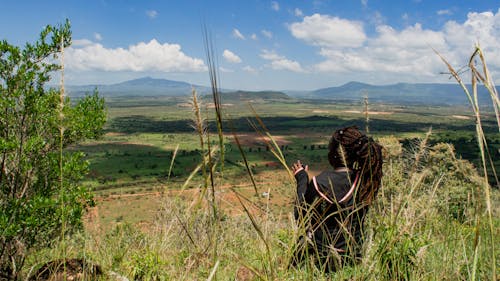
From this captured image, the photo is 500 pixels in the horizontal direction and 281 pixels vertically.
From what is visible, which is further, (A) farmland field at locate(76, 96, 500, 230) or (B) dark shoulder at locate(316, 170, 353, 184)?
(A) farmland field at locate(76, 96, 500, 230)

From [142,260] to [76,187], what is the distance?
6873mm

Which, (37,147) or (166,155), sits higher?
(37,147)

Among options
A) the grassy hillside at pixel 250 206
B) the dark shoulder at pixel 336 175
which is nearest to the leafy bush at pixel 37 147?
the grassy hillside at pixel 250 206

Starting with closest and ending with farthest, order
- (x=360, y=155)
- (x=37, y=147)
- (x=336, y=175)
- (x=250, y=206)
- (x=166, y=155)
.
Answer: (x=250, y=206)
(x=360, y=155)
(x=336, y=175)
(x=37, y=147)
(x=166, y=155)

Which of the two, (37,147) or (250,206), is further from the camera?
(37,147)

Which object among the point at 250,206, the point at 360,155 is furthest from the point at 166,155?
the point at 250,206

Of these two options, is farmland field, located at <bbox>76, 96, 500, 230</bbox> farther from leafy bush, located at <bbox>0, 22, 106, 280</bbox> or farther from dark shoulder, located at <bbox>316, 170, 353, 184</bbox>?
leafy bush, located at <bbox>0, 22, 106, 280</bbox>

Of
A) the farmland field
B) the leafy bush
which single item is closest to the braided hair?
the farmland field

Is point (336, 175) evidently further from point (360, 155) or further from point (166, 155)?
point (166, 155)

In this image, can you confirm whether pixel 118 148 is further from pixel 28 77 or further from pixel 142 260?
pixel 142 260

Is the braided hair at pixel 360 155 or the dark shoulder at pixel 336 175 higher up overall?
the braided hair at pixel 360 155

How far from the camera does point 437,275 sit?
1743mm

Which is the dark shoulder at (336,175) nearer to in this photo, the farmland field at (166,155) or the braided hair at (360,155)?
the braided hair at (360,155)

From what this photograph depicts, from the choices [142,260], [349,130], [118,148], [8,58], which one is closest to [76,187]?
[8,58]
